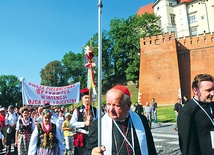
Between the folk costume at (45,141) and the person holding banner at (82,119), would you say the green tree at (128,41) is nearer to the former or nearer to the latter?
the person holding banner at (82,119)

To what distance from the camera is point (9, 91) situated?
259 ft

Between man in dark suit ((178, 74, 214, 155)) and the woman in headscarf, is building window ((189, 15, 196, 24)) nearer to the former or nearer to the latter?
the woman in headscarf

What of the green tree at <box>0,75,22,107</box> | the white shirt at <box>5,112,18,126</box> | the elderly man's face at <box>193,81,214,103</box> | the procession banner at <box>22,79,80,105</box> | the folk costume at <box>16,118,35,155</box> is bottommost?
the folk costume at <box>16,118,35,155</box>

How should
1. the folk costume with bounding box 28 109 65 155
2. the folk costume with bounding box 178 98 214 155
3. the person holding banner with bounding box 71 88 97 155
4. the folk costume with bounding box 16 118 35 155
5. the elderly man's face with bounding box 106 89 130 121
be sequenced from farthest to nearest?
the folk costume with bounding box 16 118 35 155 → the person holding banner with bounding box 71 88 97 155 → the folk costume with bounding box 28 109 65 155 → the folk costume with bounding box 178 98 214 155 → the elderly man's face with bounding box 106 89 130 121

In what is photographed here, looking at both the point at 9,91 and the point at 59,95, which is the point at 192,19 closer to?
the point at 59,95

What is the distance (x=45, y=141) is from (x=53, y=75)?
2458 inches

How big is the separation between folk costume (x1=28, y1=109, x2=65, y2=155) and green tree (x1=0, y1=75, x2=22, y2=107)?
7461 cm

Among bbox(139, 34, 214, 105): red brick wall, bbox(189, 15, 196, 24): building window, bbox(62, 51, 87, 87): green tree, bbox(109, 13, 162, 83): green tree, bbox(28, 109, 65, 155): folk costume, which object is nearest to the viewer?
bbox(28, 109, 65, 155): folk costume

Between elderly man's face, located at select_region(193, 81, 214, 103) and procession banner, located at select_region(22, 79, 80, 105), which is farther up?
procession banner, located at select_region(22, 79, 80, 105)

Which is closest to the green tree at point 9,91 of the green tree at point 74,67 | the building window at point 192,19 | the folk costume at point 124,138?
the green tree at point 74,67

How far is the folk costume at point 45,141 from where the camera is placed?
16.8 feet

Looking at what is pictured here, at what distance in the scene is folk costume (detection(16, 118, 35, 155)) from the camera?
24.9ft

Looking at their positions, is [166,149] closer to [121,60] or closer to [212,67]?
[212,67]

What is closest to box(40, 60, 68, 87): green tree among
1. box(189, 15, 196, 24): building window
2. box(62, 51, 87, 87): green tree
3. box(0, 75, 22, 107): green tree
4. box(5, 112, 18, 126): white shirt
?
box(62, 51, 87, 87): green tree
